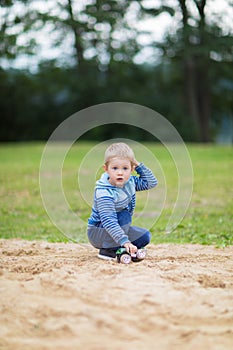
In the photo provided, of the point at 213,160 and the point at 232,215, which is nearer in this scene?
the point at 232,215

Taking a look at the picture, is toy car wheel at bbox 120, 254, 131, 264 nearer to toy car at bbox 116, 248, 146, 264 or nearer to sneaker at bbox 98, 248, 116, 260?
toy car at bbox 116, 248, 146, 264

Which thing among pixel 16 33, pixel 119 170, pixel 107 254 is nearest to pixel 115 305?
pixel 107 254

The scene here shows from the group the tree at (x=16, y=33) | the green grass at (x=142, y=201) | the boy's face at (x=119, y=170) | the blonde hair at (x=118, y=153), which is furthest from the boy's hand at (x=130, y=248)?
the tree at (x=16, y=33)

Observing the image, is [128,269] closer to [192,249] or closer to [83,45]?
[192,249]

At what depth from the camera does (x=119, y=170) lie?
4684 mm

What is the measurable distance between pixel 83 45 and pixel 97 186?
25105mm

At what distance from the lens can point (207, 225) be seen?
7.81 metres

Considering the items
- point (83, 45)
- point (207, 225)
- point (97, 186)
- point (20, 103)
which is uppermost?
point (83, 45)

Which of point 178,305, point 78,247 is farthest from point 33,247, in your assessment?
point 178,305

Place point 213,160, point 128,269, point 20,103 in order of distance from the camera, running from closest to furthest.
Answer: point 128,269, point 213,160, point 20,103

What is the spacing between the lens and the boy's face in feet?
15.3

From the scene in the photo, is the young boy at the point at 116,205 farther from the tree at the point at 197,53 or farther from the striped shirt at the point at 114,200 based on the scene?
the tree at the point at 197,53

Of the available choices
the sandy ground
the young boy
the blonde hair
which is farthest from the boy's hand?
the blonde hair

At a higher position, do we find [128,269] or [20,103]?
[20,103]
